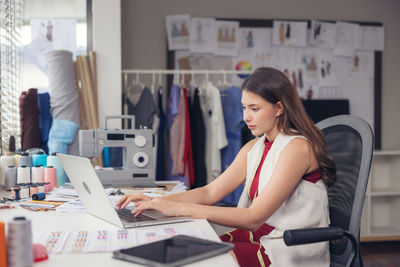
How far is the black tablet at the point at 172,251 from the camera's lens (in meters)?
0.95

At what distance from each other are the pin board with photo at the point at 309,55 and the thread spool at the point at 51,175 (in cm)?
208

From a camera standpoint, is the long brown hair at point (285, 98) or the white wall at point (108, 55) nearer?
the long brown hair at point (285, 98)

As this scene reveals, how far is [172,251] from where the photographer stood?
1009 millimetres

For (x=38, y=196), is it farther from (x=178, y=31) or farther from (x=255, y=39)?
(x=255, y=39)

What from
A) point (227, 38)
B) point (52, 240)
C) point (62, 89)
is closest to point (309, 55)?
point (227, 38)

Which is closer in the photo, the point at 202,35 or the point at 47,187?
the point at 47,187

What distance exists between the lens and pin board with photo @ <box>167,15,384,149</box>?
13.6 ft

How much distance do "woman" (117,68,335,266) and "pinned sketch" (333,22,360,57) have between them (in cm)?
293

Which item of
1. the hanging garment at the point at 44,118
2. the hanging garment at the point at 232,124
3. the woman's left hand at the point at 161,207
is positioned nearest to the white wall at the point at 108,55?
the hanging garment at the point at 44,118

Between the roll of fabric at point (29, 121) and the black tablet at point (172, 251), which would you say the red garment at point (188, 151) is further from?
the black tablet at point (172, 251)

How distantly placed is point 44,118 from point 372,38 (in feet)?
10.3

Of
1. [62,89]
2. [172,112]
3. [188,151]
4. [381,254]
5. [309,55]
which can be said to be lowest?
[381,254]

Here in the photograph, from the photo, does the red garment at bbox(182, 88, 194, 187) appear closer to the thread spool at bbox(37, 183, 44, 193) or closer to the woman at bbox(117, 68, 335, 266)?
the thread spool at bbox(37, 183, 44, 193)

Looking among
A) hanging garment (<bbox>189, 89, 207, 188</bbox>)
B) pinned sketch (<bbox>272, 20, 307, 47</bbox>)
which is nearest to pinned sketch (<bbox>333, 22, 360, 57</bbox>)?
pinned sketch (<bbox>272, 20, 307, 47</bbox>)
